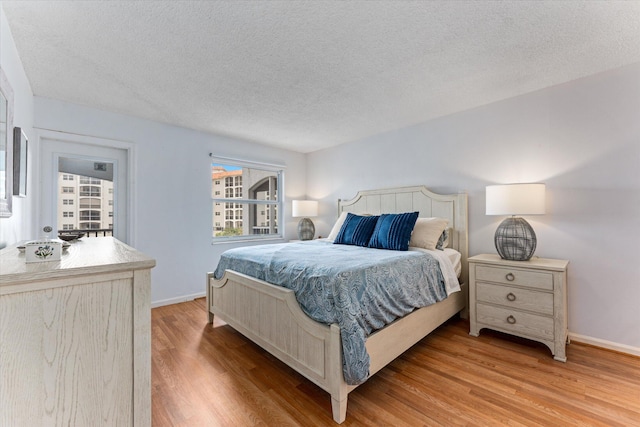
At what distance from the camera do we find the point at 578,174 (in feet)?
7.64

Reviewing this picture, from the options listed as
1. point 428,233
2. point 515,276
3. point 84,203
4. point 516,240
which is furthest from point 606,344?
point 84,203

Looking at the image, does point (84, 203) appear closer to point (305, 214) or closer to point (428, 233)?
point (305, 214)

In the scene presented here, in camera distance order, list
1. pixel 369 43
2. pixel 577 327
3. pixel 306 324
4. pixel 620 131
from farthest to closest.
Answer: pixel 577 327 < pixel 620 131 < pixel 369 43 < pixel 306 324

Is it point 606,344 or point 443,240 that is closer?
point 606,344

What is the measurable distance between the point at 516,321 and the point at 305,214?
2932 mm

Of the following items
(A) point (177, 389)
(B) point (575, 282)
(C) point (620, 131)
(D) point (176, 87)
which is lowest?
(A) point (177, 389)

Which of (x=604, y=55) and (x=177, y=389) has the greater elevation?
(x=604, y=55)

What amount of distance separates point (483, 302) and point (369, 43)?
225cm

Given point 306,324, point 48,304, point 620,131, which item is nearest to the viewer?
point 48,304

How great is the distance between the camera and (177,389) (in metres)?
1.72

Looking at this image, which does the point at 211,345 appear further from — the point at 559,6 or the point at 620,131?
the point at 620,131

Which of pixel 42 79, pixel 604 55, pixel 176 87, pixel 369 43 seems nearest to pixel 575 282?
pixel 604 55

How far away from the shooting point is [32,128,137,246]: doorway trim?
2594 millimetres

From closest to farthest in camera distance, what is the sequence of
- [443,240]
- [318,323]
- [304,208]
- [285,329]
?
[318,323]
[285,329]
[443,240]
[304,208]
